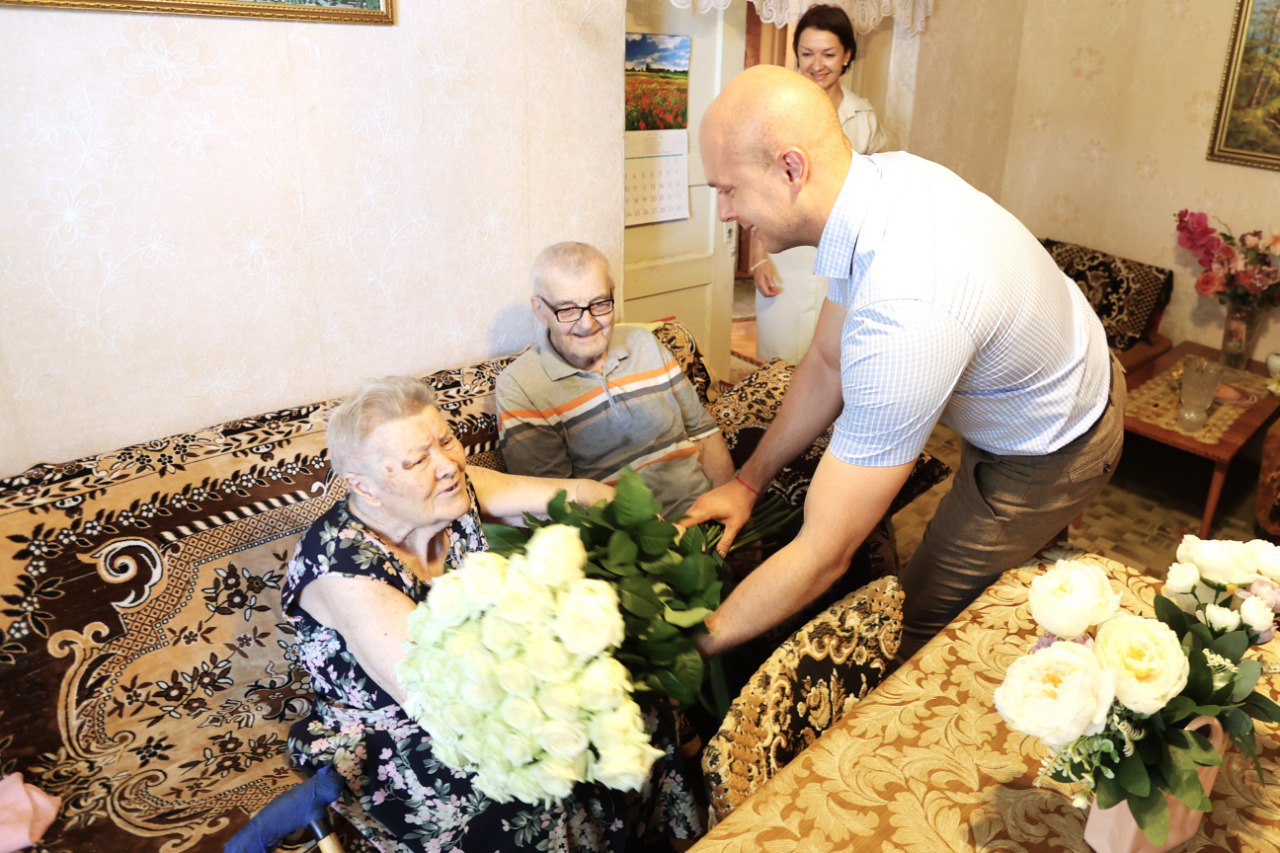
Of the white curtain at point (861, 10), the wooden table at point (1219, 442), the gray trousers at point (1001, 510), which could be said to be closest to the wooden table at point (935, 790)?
Answer: the gray trousers at point (1001, 510)

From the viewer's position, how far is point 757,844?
1.06 meters

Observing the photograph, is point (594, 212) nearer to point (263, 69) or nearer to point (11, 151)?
point (263, 69)

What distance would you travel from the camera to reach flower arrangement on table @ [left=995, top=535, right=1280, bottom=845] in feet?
2.98

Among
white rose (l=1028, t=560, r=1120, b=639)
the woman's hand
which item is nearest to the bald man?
white rose (l=1028, t=560, r=1120, b=639)

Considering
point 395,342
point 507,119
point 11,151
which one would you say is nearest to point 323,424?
point 395,342

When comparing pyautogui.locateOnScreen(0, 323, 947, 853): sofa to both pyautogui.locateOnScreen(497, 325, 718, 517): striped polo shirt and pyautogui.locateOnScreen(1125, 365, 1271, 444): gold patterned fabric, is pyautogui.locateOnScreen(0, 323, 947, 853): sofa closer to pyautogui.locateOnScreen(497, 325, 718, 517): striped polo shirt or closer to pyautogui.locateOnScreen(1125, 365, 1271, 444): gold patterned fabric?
pyautogui.locateOnScreen(497, 325, 718, 517): striped polo shirt

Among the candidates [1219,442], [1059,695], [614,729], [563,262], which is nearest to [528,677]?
[614,729]

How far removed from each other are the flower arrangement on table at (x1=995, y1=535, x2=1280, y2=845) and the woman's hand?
285cm

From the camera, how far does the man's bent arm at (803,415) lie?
194cm

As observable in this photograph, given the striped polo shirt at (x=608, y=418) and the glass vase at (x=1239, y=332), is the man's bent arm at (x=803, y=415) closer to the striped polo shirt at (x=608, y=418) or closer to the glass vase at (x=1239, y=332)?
the striped polo shirt at (x=608, y=418)

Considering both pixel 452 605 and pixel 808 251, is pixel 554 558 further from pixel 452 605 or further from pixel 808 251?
pixel 808 251

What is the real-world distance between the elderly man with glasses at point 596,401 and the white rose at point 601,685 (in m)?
1.20

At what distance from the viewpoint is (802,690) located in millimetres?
1291

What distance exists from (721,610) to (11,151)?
1.60 m
